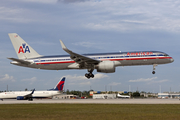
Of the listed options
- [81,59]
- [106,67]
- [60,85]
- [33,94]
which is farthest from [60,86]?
[106,67]

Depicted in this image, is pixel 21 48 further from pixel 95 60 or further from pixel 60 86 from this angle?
pixel 60 86

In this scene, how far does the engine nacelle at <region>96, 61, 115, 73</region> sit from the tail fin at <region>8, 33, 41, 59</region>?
1615 cm

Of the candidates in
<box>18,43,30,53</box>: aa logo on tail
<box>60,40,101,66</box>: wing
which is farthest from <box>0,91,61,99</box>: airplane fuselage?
<box>60,40,101,66</box>: wing

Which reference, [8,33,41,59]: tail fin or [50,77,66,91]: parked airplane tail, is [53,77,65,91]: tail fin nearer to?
[50,77,66,91]: parked airplane tail

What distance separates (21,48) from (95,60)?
20336 millimetres

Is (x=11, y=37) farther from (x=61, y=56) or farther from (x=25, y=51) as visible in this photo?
(x=61, y=56)

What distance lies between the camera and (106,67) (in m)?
47.8

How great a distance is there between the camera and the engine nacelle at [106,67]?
156 feet

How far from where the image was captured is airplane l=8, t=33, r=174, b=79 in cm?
4797

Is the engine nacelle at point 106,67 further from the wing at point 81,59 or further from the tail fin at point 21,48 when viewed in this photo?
the tail fin at point 21,48

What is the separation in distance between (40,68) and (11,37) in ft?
42.4

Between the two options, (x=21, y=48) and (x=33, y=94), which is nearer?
(x=21, y=48)

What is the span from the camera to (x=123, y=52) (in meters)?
49.1
